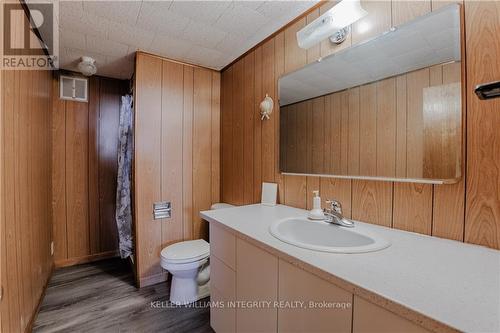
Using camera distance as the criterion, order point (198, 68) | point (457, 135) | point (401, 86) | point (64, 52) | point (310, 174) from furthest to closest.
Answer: point (198, 68), point (64, 52), point (310, 174), point (401, 86), point (457, 135)

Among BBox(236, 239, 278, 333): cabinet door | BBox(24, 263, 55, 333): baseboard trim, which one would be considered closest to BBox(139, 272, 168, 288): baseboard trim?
BBox(24, 263, 55, 333): baseboard trim

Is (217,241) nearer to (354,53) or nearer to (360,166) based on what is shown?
(360,166)

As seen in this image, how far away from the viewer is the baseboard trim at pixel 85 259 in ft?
8.40

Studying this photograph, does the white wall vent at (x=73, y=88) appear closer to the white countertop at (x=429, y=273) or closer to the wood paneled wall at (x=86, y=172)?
the wood paneled wall at (x=86, y=172)

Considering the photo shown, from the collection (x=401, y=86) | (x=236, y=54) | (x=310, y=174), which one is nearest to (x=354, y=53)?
(x=401, y=86)

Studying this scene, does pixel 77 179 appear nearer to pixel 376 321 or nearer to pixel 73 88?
pixel 73 88

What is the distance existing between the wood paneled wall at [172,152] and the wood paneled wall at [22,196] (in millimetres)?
709

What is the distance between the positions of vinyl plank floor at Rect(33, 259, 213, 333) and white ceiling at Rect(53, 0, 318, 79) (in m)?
2.20

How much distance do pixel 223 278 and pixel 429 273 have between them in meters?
1.05

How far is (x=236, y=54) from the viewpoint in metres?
2.22

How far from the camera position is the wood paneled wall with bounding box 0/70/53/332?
1175 mm

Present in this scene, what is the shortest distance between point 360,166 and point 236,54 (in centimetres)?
161

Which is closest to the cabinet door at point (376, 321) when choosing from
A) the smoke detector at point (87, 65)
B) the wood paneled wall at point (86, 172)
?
the smoke detector at point (87, 65)
